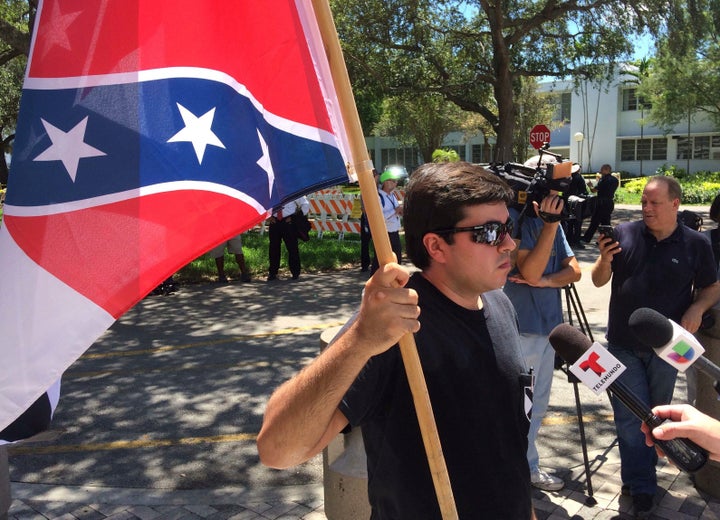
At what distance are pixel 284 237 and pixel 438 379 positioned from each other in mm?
10968

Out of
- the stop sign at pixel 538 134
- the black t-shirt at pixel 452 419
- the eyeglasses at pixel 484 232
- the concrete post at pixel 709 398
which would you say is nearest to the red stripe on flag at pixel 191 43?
the eyeglasses at pixel 484 232

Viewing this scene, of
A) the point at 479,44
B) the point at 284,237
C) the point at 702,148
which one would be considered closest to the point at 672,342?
the point at 284,237

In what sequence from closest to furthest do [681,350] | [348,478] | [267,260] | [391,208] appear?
1. [681,350]
2. [348,478]
3. [391,208]
4. [267,260]

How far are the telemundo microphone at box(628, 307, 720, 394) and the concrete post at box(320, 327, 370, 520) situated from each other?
1.85 metres

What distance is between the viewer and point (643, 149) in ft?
171

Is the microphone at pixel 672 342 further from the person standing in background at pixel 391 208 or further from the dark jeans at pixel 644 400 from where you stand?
the person standing in background at pixel 391 208

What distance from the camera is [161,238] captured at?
6.52 feet

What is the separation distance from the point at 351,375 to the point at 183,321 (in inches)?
334

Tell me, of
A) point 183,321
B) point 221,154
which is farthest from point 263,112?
point 183,321

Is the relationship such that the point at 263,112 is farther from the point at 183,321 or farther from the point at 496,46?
the point at 496,46

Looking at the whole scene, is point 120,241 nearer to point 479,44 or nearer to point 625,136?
point 479,44

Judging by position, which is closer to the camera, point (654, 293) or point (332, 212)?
point (654, 293)

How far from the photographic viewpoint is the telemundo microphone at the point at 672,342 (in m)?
2.05

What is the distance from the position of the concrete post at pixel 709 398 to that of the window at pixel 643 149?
51688 mm
